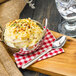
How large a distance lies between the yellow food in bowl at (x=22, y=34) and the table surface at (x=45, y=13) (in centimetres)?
26

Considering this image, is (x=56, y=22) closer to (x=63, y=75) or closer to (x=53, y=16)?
(x=53, y=16)

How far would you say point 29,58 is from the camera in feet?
3.40

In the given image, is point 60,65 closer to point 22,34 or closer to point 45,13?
point 22,34

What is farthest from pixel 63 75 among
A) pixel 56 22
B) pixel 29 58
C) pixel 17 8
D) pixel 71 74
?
pixel 17 8

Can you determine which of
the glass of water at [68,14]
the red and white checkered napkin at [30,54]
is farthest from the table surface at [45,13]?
the red and white checkered napkin at [30,54]

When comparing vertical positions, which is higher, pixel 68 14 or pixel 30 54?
pixel 68 14

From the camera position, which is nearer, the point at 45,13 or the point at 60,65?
the point at 60,65

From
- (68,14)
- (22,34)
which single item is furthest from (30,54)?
(68,14)

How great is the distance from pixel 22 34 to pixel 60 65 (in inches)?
9.8

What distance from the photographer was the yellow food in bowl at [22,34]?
3.25 feet

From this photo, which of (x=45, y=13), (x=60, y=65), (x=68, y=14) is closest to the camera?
(x=60, y=65)

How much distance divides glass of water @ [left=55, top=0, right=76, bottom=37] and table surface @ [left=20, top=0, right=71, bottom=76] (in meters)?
0.07

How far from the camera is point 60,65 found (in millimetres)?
981

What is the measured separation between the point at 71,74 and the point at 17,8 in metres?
0.68
